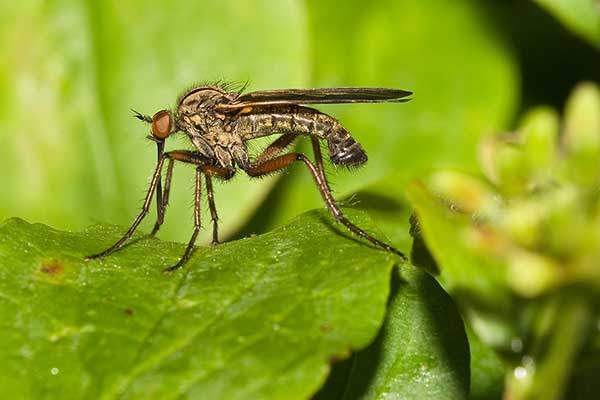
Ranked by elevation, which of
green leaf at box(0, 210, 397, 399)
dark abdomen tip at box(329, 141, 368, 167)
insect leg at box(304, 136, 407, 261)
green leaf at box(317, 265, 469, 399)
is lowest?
green leaf at box(317, 265, 469, 399)

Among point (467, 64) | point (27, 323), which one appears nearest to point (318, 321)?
point (27, 323)

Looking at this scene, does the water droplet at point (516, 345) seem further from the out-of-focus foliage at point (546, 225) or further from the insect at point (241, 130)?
the insect at point (241, 130)

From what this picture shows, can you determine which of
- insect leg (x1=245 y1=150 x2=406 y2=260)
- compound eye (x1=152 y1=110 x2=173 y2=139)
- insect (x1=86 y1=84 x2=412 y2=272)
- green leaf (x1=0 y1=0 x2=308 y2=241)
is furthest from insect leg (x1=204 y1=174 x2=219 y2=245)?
green leaf (x1=0 y1=0 x2=308 y2=241)

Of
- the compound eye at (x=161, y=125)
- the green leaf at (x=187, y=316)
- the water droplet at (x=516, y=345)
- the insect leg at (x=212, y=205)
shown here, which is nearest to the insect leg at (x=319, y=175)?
the green leaf at (x=187, y=316)

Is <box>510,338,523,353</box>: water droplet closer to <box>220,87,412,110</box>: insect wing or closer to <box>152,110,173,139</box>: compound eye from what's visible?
<box>220,87,412,110</box>: insect wing

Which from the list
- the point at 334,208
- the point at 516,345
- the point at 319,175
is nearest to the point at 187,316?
the point at 516,345

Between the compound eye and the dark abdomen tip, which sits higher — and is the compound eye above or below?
above
